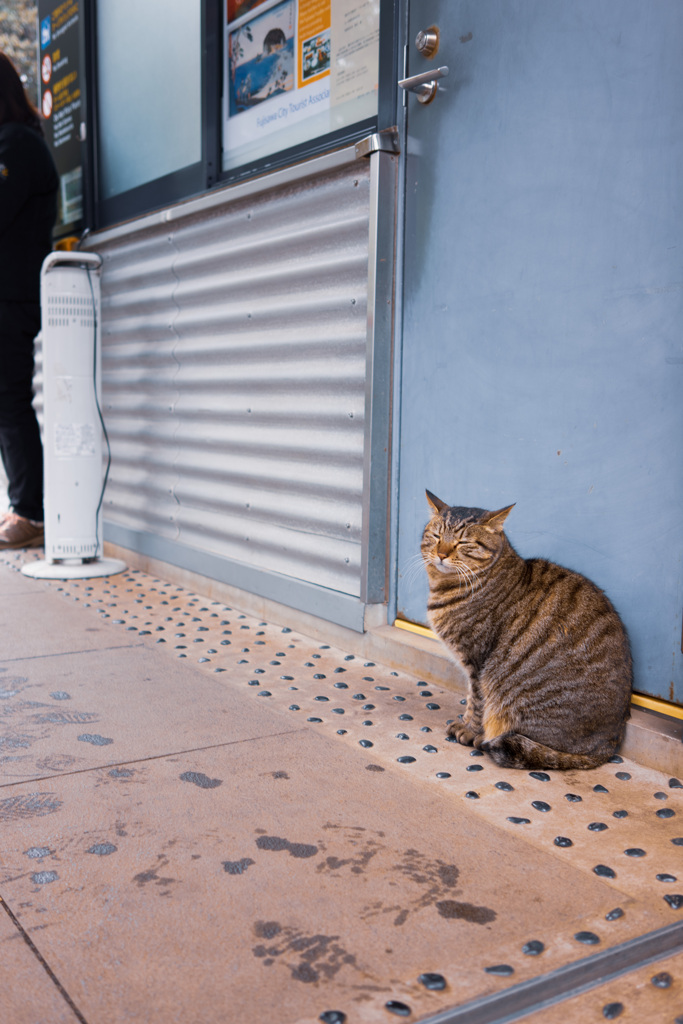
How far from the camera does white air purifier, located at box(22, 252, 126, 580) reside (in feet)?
14.3

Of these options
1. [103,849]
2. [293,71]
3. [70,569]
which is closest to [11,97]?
[293,71]

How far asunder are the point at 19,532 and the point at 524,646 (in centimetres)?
369

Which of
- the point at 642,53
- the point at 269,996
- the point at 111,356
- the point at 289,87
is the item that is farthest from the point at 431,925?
the point at 111,356

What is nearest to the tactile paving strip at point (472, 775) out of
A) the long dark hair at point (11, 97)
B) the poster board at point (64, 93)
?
the long dark hair at point (11, 97)

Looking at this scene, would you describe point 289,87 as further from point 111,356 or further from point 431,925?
point 431,925

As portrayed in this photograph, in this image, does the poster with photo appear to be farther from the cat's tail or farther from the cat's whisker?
the cat's tail

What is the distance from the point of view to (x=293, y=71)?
11.6 feet

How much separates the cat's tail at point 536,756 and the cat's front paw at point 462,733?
139 millimetres

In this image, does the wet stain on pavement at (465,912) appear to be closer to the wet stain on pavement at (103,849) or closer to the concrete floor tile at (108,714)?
the wet stain on pavement at (103,849)

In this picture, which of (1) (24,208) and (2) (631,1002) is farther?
(1) (24,208)

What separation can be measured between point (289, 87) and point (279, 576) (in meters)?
2.03

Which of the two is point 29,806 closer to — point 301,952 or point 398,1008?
point 301,952

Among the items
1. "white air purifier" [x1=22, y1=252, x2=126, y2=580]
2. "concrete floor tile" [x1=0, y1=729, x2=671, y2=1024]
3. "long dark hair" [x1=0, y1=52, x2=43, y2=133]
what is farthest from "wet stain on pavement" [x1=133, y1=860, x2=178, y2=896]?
"long dark hair" [x1=0, y1=52, x2=43, y2=133]

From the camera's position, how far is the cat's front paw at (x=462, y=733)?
7.72ft
